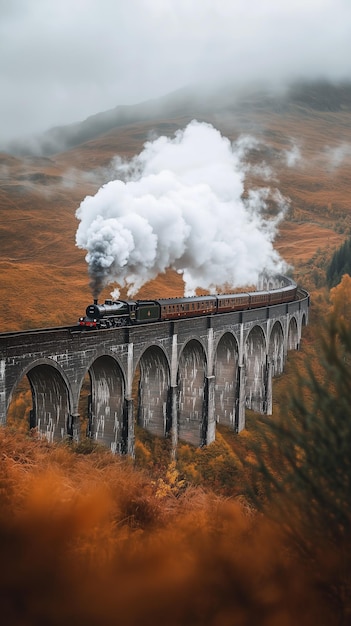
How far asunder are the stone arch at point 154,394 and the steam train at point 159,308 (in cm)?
242

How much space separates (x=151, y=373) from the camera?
29.7 meters

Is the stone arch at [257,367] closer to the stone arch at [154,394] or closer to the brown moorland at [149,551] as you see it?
the stone arch at [154,394]

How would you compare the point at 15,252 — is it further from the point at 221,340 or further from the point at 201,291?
the point at 221,340

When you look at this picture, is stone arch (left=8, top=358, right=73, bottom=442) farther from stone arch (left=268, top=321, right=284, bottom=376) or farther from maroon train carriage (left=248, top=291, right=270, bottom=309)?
stone arch (left=268, top=321, right=284, bottom=376)

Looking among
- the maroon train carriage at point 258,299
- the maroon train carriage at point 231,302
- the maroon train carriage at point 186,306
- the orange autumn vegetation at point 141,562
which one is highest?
the orange autumn vegetation at point 141,562

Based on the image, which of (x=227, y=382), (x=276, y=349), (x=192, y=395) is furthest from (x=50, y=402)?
(x=276, y=349)

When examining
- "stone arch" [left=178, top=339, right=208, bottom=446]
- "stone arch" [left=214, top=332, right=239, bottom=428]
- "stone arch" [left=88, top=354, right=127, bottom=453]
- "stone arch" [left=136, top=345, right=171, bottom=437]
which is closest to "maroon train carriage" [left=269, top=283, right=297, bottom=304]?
"stone arch" [left=214, top=332, right=239, bottom=428]

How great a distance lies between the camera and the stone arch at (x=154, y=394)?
29203mm

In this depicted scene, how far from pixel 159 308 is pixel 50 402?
8481 millimetres

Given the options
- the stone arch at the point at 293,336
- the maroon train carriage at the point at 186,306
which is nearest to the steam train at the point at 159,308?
the maroon train carriage at the point at 186,306

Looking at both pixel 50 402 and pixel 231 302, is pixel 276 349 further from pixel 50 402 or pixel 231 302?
pixel 50 402

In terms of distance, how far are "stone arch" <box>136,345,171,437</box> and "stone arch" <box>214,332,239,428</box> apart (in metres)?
7.78

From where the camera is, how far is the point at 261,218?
14250 centimetres

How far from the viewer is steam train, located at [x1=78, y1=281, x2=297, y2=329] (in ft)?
78.1
